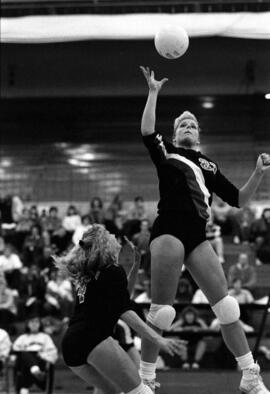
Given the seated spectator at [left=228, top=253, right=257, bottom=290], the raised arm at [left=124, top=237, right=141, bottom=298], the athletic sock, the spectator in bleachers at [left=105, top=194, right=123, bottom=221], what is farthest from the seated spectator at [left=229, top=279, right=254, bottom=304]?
the athletic sock

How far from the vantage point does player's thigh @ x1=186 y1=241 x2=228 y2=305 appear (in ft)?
23.6

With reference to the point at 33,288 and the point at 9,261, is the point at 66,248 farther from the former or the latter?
the point at 33,288

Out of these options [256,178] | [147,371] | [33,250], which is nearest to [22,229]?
[33,250]

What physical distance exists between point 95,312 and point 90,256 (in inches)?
16.7

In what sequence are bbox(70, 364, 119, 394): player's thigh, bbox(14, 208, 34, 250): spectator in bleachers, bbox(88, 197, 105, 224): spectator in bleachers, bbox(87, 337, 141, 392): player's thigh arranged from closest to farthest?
bbox(87, 337, 141, 392): player's thigh
bbox(70, 364, 119, 394): player's thigh
bbox(88, 197, 105, 224): spectator in bleachers
bbox(14, 208, 34, 250): spectator in bleachers

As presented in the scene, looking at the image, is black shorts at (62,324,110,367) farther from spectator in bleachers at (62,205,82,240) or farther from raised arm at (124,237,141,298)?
spectator in bleachers at (62,205,82,240)

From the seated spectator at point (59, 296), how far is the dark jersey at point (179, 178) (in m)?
8.72

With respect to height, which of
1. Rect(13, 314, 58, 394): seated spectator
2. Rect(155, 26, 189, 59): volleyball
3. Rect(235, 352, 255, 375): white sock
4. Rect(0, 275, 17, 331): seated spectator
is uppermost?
Rect(155, 26, 189, 59): volleyball

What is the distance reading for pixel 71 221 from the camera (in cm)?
1975

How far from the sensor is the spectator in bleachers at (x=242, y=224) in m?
18.8

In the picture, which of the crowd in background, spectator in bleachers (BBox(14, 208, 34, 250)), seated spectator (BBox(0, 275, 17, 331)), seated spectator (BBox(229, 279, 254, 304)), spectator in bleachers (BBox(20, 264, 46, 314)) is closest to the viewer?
seated spectator (BBox(229, 279, 254, 304))

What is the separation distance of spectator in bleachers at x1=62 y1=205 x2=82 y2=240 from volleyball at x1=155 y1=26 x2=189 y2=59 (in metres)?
12.0

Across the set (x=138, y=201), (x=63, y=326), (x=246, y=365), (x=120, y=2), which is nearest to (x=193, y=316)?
(x=63, y=326)

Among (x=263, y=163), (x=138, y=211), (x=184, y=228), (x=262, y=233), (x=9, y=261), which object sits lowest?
(x=9, y=261)
